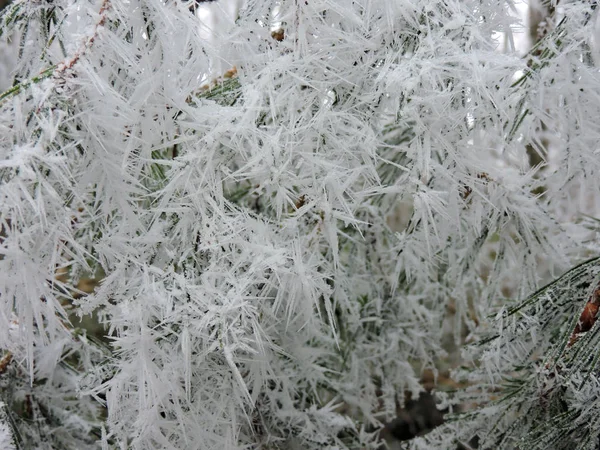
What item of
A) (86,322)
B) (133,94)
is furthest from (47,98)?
(86,322)

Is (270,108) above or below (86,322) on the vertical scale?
above

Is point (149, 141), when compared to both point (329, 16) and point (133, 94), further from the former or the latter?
point (329, 16)

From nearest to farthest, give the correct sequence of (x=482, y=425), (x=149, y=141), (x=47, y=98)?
(x=47, y=98)
(x=149, y=141)
(x=482, y=425)

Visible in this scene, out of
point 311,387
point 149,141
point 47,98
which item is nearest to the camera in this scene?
point 47,98

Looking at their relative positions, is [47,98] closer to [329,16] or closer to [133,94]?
[133,94]

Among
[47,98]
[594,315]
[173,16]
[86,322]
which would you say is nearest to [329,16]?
[173,16]

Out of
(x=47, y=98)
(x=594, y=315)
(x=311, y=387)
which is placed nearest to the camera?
(x=47, y=98)

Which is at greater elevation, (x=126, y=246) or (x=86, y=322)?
(x=126, y=246)

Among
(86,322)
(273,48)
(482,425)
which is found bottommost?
(86,322)

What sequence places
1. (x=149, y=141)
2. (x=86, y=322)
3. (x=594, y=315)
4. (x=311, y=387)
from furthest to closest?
(x=86, y=322)
(x=311, y=387)
(x=594, y=315)
(x=149, y=141)

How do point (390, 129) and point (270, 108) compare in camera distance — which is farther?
point (390, 129)
